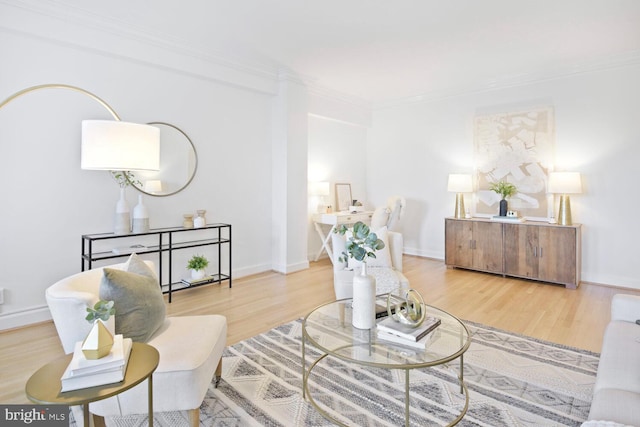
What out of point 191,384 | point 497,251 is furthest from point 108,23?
point 497,251

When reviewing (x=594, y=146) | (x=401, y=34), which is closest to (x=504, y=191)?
(x=594, y=146)

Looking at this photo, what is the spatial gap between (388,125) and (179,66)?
3.61 metres

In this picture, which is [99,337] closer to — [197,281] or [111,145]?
[111,145]

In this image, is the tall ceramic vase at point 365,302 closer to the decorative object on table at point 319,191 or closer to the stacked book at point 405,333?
the stacked book at point 405,333

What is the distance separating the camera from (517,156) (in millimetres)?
4770

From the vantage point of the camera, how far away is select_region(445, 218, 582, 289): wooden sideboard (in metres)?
4.08

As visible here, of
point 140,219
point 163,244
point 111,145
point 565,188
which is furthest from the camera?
point 565,188

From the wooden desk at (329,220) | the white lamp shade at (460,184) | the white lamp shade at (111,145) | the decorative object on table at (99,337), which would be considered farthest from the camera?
the wooden desk at (329,220)

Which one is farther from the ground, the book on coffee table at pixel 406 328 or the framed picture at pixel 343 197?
the framed picture at pixel 343 197

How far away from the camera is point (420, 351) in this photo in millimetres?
1664

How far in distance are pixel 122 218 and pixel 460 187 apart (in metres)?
4.12

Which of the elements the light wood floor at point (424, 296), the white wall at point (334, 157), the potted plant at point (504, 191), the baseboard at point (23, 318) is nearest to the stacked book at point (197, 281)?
the light wood floor at point (424, 296)

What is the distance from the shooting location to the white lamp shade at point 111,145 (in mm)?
2418

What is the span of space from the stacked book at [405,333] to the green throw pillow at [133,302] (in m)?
1.13
